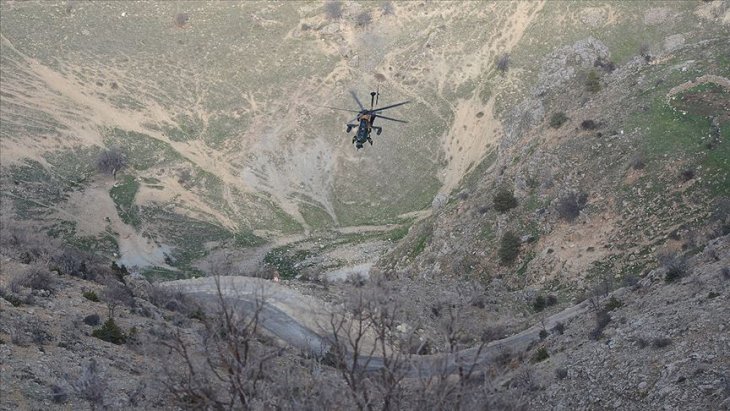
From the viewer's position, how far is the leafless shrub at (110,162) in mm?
74938

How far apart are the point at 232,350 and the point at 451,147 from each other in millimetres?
59621

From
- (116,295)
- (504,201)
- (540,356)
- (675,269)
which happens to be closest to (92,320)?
(116,295)

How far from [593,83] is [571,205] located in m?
16.6

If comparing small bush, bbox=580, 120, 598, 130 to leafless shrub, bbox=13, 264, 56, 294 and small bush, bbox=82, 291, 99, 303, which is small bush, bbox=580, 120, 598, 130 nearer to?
small bush, bbox=82, 291, 99, 303

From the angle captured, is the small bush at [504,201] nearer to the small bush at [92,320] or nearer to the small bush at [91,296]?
the small bush at [91,296]

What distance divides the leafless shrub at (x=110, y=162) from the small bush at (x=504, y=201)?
129ft

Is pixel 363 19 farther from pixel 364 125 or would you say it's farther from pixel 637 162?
pixel 364 125

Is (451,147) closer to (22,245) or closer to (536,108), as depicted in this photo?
(536,108)

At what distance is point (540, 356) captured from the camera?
35094 millimetres

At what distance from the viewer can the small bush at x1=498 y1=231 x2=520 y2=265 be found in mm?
51688

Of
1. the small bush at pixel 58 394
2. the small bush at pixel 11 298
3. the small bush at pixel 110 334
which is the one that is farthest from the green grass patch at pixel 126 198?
the small bush at pixel 58 394

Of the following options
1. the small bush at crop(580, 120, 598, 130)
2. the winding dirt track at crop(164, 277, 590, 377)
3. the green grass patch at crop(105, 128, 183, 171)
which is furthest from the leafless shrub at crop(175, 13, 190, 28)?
the small bush at crop(580, 120, 598, 130)

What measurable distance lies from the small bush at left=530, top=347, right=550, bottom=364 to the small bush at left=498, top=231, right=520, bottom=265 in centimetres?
1629

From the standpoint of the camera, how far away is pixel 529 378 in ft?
105
